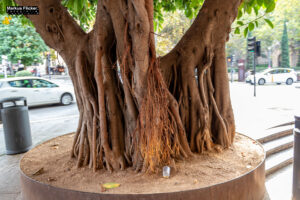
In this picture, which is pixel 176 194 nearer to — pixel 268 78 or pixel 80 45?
pixel 80 45

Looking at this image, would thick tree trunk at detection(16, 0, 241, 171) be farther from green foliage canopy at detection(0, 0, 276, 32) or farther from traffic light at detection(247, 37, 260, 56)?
traffic light at detection(247, 37, 260, 56)

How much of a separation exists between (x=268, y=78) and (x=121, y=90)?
20846mm

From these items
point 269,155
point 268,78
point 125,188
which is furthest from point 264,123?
point 268,78

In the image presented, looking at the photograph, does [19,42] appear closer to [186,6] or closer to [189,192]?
[186,6]

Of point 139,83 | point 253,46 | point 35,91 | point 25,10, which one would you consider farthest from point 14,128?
point 253,46

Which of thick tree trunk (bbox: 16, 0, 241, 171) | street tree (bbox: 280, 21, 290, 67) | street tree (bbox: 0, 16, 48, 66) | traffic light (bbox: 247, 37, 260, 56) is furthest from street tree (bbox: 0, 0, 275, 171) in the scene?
street tree (bbox: 280, 21, 290, 67)

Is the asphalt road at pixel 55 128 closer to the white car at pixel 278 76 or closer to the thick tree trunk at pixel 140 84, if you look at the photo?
the thick tree trunk at pixel 140 84

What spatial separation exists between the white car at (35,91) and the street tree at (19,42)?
10.2 meters

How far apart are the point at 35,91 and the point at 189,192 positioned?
10566mm

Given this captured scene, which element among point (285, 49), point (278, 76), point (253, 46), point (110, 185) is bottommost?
point (110, 185)

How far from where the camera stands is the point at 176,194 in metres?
2.28

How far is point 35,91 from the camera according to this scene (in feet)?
36.8

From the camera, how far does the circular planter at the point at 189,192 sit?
228cm

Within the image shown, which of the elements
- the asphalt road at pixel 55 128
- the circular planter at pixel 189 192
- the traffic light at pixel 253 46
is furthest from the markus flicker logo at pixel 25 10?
the traffic light at pixel 253 46
